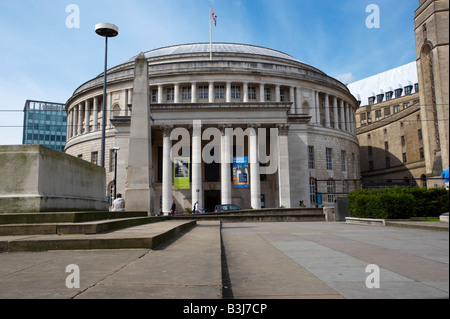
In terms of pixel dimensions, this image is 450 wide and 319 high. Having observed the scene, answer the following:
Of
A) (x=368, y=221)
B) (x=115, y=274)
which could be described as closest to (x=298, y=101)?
(x=368, y=221)

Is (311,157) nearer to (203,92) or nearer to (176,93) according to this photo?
(203,92)

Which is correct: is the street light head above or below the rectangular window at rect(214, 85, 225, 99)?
below

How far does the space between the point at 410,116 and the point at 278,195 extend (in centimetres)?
3676

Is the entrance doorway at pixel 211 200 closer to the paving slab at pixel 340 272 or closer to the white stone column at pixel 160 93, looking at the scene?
the white stone column at pixel 160 93

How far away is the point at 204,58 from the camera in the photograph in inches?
2180

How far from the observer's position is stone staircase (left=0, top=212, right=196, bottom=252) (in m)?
5.85

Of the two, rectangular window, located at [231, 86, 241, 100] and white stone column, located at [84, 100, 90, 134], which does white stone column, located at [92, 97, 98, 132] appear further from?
rectangular window, located at [231, 86, 241, 100]

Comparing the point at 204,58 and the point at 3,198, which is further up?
the point at 204,58

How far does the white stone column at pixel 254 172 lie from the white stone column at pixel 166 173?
903 centimetres

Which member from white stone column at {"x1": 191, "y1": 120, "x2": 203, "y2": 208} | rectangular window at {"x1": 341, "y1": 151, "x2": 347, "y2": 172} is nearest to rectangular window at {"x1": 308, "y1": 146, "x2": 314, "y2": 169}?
rectangular window at {"x1": 341, "y1": 151, "x2": 347, "y2": 172}

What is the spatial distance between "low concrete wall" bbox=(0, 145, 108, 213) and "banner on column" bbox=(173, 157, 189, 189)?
26869mm
